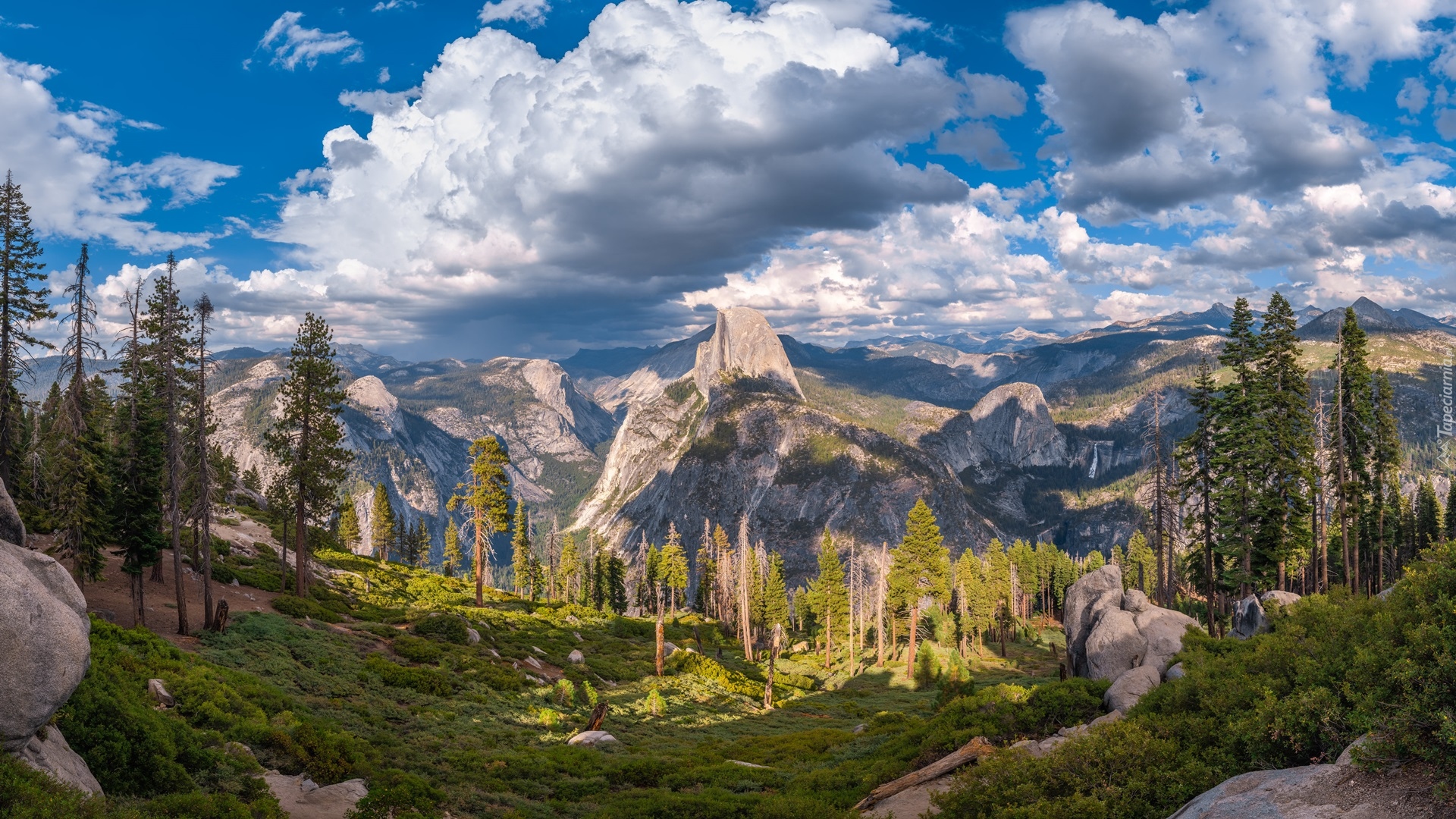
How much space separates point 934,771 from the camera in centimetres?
1819

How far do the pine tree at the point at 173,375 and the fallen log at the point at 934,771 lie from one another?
3109 cm

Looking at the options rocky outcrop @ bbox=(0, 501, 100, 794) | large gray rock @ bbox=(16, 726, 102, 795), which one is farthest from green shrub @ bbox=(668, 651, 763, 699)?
rocky outcrop @ bbox=(0, 501, 100, 794)

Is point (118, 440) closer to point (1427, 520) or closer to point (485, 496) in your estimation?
point (485, 496)

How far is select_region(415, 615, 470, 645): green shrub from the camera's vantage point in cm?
4359

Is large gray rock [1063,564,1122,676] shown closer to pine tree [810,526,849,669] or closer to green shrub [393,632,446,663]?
green shrub [393,632,446,663]

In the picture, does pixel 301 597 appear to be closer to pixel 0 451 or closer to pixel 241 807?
pixel 0 451

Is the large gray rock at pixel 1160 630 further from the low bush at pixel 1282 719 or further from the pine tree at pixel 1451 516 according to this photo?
the pine tree at pixel 1451 516

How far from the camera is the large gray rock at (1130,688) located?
20125 millimetres

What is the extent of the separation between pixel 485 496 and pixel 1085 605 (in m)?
44.4

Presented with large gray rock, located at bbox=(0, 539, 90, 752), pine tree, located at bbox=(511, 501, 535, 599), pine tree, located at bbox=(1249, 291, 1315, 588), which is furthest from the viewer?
pine tree, located at bbox=(511, 501, 535, 599)

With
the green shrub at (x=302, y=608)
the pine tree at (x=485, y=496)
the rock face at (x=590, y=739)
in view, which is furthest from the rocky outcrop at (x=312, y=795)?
the pine tree at (x=485, y=496)

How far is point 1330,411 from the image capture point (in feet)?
151

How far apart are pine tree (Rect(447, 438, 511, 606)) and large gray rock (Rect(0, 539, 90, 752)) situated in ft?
138

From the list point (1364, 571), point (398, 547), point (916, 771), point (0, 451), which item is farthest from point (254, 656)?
point (398, 547)
